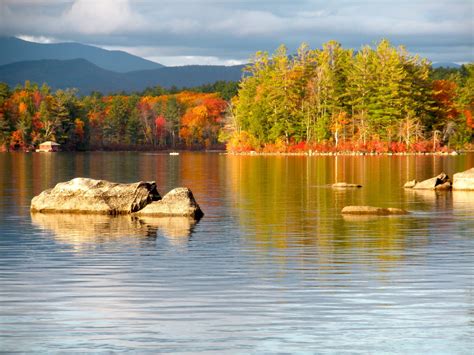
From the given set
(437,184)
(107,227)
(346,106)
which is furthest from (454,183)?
(346,106)

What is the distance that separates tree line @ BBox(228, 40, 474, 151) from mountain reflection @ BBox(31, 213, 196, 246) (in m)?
93.0

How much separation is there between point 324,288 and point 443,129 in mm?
114913

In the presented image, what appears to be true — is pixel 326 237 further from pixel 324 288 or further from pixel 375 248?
pixel 324 288

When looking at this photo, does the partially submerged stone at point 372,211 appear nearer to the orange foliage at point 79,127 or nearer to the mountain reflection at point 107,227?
the mountain reflection at point 107,227

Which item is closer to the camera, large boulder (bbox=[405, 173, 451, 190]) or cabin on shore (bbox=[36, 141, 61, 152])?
large boulder (bbox=[405, 173, 451, 190])

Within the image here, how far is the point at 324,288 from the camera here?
16.7 m

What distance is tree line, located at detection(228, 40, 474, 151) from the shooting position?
12225cm

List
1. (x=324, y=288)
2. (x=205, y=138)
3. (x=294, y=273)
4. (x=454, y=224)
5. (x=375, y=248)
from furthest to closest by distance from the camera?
1. (x=205, y=138)
2. (x=454, y=224)
3. (x=375, y=248)
4. (x=294, y=273)
5. (x=324, y=288)

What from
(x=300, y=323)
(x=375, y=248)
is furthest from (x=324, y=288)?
(x=375, y=248)

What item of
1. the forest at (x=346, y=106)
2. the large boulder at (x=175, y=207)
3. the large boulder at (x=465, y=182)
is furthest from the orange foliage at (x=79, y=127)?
the large boulder at (x=175, y=207)

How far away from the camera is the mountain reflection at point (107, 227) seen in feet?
82.5

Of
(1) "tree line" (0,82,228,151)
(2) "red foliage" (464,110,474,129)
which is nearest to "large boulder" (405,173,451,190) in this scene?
(2) "red foliage" (464,110,474,129)

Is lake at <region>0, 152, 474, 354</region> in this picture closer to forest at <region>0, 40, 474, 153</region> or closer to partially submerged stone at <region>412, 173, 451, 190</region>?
partially submerged stone at <region>412, 173, 451, 190</region>

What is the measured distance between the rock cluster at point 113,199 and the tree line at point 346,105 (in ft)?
301
